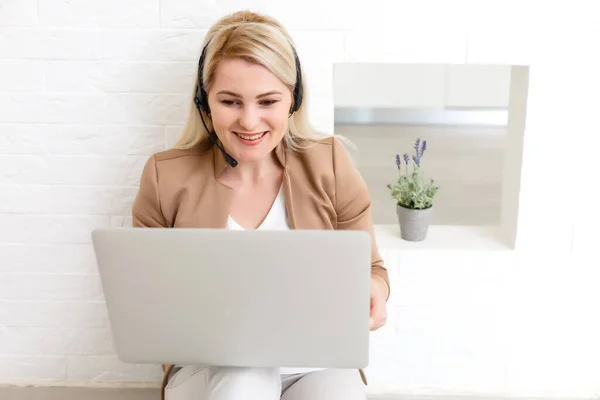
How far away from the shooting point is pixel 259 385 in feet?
4.45

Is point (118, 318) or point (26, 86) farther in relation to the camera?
point (26, 86)

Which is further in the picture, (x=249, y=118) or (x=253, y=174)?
(x=253, y=174)

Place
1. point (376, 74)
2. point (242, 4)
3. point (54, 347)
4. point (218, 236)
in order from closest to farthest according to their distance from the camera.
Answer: point (218, 236) → point (242, 4) → point (54, 347) → point (376, 74)

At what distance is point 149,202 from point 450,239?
2.96ft

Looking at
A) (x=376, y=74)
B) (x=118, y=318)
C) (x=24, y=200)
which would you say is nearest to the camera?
(x=118, y=318)

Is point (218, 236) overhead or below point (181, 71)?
below

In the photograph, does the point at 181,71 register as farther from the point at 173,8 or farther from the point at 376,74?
the point at 376,74

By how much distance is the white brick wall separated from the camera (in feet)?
5.87

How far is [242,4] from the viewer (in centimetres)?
178

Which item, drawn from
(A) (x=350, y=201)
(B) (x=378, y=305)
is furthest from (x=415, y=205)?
(B) (x=378, y=305)

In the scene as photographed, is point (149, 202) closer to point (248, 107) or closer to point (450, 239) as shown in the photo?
point (248, 107)

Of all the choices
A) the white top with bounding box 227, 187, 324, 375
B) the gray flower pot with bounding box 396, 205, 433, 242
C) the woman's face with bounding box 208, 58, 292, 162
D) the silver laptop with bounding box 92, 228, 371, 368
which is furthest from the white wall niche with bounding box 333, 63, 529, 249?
the silver laptop with bounding box 92, 228, 371, 368

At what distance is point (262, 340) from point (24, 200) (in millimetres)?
1049

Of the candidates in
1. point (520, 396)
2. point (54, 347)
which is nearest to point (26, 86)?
point (54, 347)
